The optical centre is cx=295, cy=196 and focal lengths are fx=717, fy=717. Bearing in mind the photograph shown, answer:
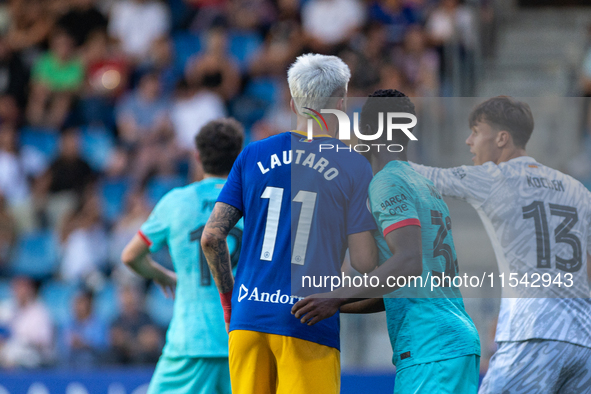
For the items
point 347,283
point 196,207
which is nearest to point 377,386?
point 196,207

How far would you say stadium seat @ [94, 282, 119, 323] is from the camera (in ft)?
28.8

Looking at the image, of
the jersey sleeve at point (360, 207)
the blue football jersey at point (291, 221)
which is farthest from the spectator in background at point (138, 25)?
the jersey sleeve at point (360, 207)

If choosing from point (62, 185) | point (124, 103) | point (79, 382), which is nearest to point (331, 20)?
point (124, 103)

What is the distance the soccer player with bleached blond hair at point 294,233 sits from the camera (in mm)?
3201

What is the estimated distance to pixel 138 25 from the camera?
12.2m

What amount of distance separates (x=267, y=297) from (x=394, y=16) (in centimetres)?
850

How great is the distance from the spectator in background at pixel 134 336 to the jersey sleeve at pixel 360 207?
200 inches

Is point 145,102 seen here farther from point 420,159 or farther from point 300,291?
point 300,291

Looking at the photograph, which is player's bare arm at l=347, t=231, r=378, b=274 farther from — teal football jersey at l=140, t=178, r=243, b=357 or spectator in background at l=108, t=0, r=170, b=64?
spectator in background at l=108, t=0, r=170, b=64

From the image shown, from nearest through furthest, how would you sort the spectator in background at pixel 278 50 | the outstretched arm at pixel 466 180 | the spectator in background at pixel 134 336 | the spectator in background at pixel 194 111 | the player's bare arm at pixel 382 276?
the player's bare arm at pixel 382 276
the outstretched arm at pixel 466 180
the spectator in background at pixel 134 336
the spectator in background at pixel 194 111
the spectator in background at pixel 278 50

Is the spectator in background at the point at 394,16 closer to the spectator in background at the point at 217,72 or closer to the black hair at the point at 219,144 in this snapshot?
the spectator in background at the point at 217,72

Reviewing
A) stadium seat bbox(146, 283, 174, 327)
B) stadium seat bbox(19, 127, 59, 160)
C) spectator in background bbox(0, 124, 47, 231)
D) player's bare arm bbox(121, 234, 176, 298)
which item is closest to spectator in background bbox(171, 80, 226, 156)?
stadium seat bbox(19, 127, 59, 160)

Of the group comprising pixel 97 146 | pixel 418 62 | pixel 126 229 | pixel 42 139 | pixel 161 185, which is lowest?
pixel 126 229

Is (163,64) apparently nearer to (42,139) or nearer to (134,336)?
(42,139)
